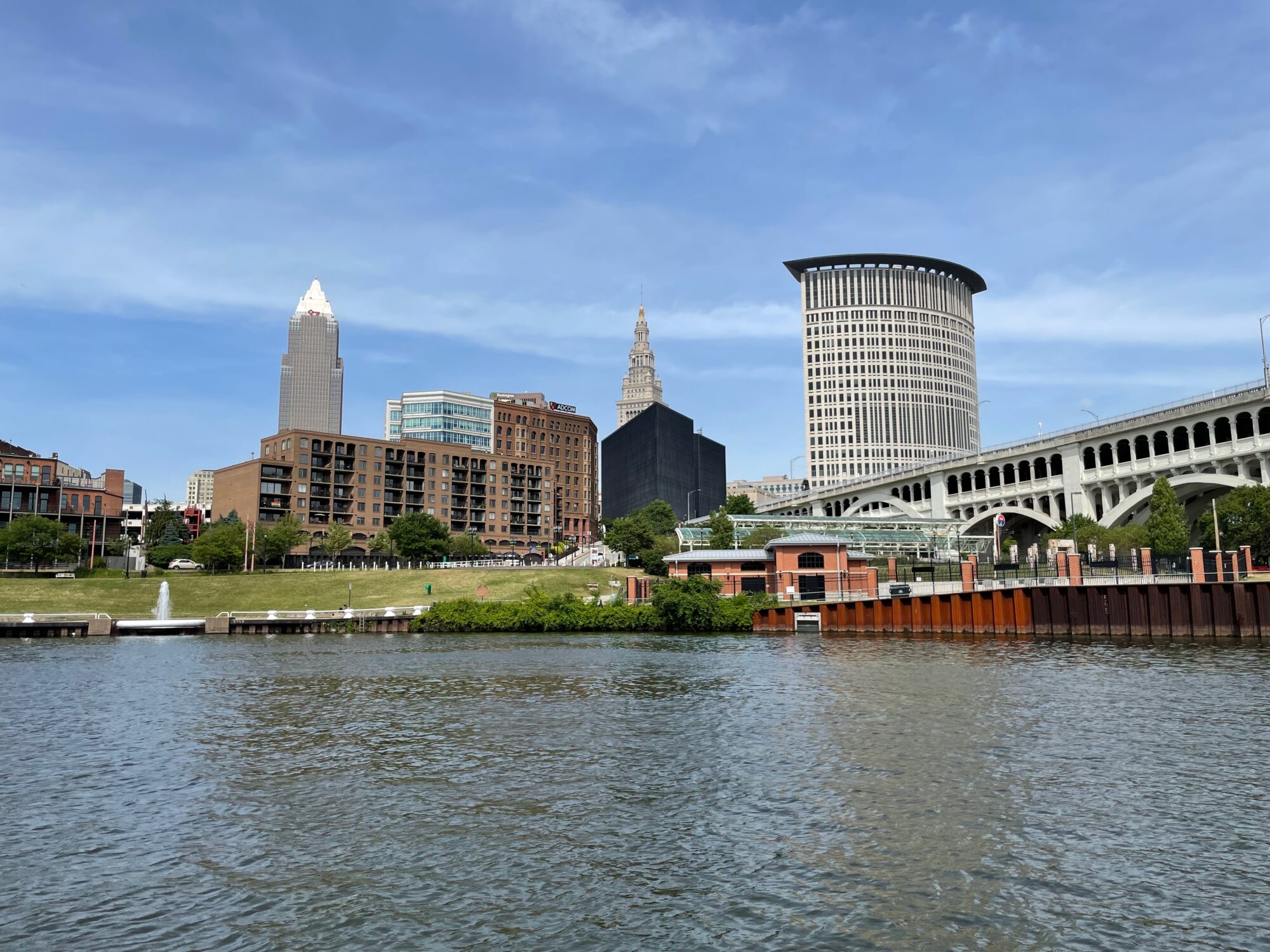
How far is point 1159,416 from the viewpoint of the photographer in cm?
12500

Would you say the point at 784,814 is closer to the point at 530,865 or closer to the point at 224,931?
the point at 530,865

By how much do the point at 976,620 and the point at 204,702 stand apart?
56.7 m

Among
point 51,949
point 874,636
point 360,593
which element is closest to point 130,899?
point 51,949

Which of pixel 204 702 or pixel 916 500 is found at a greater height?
pixel 916 500

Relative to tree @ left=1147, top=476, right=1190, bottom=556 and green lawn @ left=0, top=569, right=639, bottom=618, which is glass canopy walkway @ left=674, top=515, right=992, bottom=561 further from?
tree @ left=1147, top=476, right=1190, bottom=556

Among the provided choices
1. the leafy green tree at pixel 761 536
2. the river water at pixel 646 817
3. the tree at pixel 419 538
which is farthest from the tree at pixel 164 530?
the river water at pixel 646 817

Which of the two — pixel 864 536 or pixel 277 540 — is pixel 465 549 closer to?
pixel 277 540

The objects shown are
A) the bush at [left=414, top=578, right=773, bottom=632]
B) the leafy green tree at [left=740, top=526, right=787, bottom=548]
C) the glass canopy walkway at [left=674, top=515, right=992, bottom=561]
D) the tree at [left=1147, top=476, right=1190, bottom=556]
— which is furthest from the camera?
the glass canopy walkway at [left=674, top=515, right=992, bottom=561]

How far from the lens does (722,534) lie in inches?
5143

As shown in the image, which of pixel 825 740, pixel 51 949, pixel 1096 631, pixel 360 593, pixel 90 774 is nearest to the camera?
pixel 51 949

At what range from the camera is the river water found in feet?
51.8

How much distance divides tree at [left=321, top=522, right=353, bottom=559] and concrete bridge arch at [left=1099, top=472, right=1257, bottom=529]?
120299mm

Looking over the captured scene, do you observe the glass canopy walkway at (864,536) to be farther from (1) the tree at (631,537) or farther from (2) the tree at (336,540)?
(2) the tree at (336,540)

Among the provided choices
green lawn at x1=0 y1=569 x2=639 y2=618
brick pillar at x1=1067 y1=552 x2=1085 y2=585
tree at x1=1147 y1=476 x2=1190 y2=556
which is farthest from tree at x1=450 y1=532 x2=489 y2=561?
brick pillar at x1=1067 y1=552 x2=1085 y2=585
